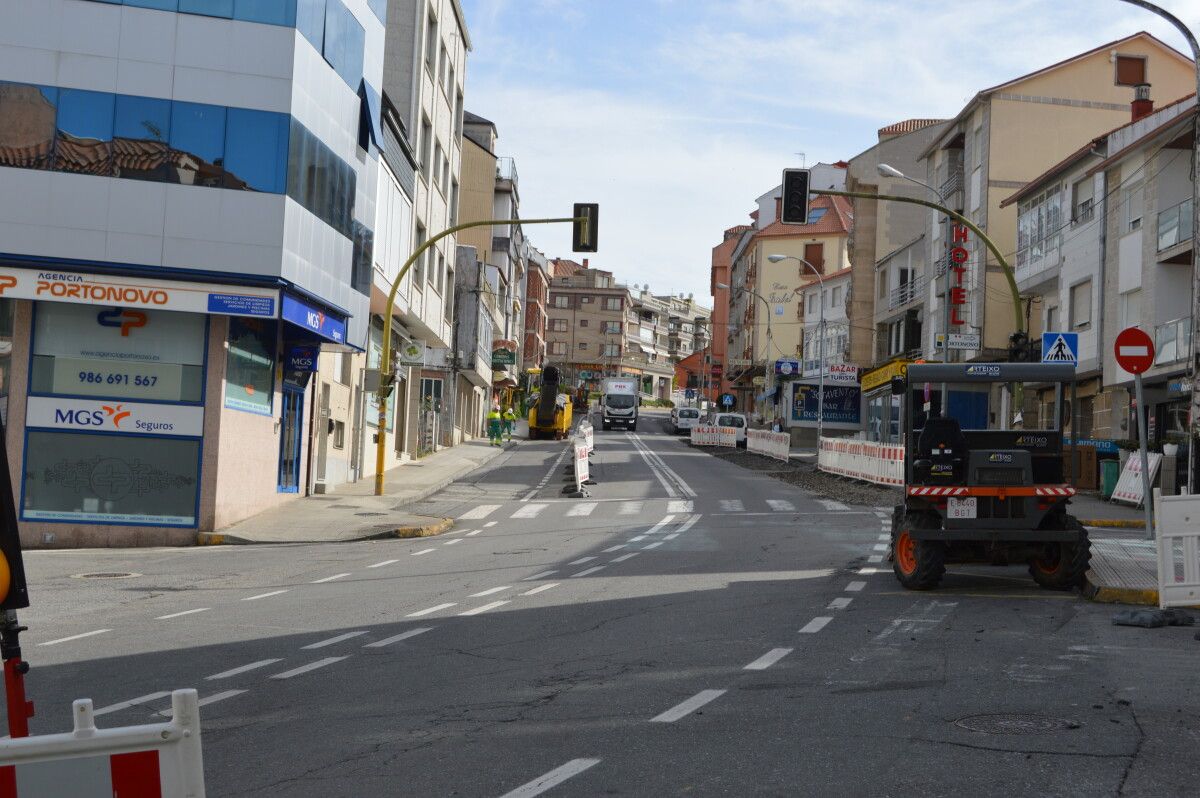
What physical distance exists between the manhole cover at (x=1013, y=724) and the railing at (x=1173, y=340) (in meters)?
26.6

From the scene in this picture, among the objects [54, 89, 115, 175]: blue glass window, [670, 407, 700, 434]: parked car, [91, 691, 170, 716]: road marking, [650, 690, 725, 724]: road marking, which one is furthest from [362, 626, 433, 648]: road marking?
[670, 407, 700, 434]: parked car

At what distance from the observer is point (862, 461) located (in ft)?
121

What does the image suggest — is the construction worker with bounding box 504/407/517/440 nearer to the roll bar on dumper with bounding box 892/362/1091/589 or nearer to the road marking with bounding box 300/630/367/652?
the roll bar on dumper with bounding box 892/362/1091/589

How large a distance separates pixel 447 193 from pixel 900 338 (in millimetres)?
23929

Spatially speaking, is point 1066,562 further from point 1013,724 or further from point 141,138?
point 141,138

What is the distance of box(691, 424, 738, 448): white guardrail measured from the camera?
65125 millimetres

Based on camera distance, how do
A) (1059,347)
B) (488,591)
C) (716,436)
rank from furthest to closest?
(716,436)
(1059,347)
(488,591)

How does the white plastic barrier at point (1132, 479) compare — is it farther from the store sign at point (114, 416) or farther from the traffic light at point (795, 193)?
the store sign at point (114, 416)

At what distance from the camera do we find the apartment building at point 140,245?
21016 millimetres

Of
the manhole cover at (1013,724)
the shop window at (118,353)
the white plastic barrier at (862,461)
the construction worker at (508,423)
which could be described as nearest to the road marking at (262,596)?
the shop window at (118,353)

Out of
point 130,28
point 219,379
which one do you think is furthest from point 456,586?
point 130,28

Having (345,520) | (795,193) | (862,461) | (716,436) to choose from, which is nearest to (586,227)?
(795,193)

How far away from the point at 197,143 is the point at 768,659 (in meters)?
16.1

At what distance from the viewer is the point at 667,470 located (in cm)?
4166
